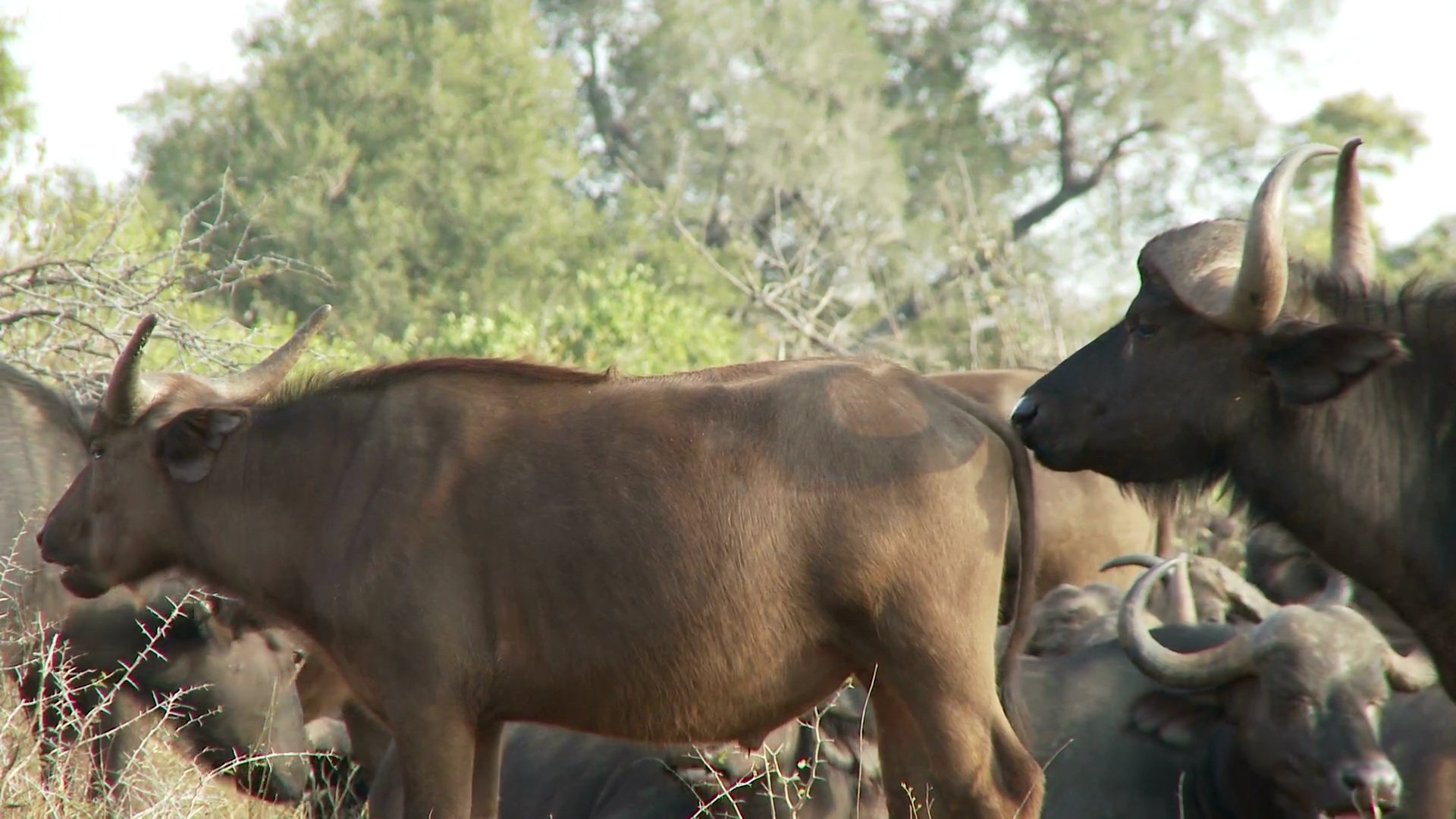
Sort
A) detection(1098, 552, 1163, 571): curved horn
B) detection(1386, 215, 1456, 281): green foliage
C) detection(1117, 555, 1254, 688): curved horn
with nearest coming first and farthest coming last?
detection(1117, 555, 1254, 688): curved horn
detection(1098, 552, 1163, 571): curved horn
detection(1386, 215, 1456, 281): green foliage

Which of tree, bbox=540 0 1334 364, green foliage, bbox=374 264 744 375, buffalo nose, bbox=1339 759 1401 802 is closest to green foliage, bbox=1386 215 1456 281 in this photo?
tree, bbox=540 0 1334 364

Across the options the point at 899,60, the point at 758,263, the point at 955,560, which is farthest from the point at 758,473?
the point at 899,60

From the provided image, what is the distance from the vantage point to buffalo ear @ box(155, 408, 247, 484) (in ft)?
17.3

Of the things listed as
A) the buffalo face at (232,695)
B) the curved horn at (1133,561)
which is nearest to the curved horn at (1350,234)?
the curved horn at (1133,561)

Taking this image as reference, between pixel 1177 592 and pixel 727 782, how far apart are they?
9.03ft

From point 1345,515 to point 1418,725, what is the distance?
77.0 inches

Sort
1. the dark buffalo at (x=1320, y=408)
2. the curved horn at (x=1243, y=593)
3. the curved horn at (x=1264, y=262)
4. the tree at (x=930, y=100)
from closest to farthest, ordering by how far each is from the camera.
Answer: the curved horn at (x=1264, y=262) → the dark buffalo at (x=1320, y=408) → the curved horn at (x=1243, y=593) → the tree at (x=930, y=100)

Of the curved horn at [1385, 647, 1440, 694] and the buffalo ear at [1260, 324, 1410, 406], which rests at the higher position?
the buffalo ear at [1260, 324, 1410, 406]

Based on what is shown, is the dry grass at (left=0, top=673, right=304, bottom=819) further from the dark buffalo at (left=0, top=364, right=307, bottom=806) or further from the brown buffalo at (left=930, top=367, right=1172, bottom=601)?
the brown buffalo at (left=930, top=367, right=1172, bottom=601)

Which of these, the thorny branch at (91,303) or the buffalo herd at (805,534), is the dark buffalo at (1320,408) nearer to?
the buffalo herd at (805,534)

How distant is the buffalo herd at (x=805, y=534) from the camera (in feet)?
14.6

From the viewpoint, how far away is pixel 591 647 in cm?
486

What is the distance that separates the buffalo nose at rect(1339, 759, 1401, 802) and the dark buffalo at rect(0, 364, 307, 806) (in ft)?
12.8

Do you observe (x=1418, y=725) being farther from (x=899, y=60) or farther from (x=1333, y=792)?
(x=899, y=60)
